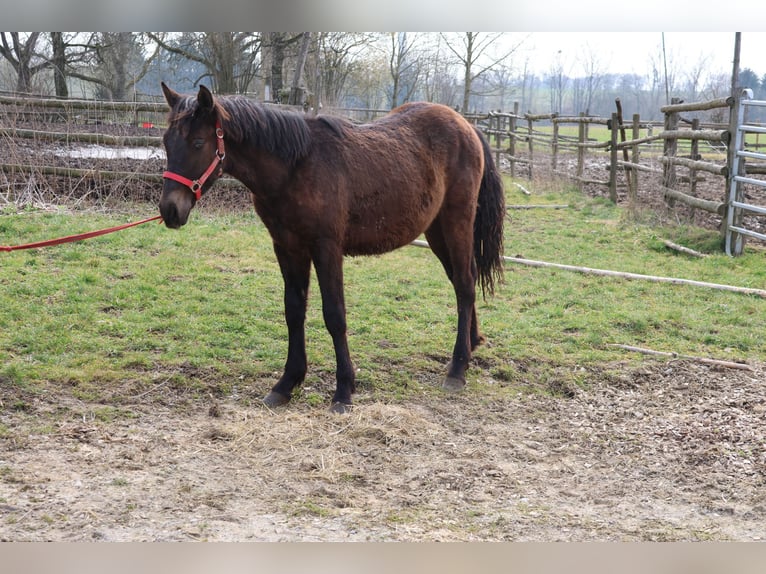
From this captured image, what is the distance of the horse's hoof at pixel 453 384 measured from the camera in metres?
4.78

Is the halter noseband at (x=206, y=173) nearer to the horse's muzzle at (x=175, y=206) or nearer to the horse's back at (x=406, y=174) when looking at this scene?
the horse's muzzle at (x=175, y=206)

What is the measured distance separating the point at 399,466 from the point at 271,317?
281 centimetres

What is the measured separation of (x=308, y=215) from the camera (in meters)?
4.18

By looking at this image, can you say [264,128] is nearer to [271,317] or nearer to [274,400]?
[274,400]

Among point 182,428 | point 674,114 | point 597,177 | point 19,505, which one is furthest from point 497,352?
point 597,177

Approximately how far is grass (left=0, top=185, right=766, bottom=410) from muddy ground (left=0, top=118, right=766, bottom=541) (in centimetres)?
34

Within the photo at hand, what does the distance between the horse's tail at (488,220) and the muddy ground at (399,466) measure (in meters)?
1.21

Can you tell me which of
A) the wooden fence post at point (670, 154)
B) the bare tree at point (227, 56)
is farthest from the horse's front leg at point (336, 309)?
the bare tree at point (227, 56)

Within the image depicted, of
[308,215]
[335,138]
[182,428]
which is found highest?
[335,138]

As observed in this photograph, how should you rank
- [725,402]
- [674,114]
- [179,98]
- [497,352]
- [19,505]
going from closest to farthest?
[19,505]
[179,98]
[725,402]
[497,352]
[674,114]

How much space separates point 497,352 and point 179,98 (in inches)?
123

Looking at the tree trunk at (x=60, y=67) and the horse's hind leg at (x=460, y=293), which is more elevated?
the tree trunk at (x=60, y=67)

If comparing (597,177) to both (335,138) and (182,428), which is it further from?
(182,428)

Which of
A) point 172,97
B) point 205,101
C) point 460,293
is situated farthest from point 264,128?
point 460,293
